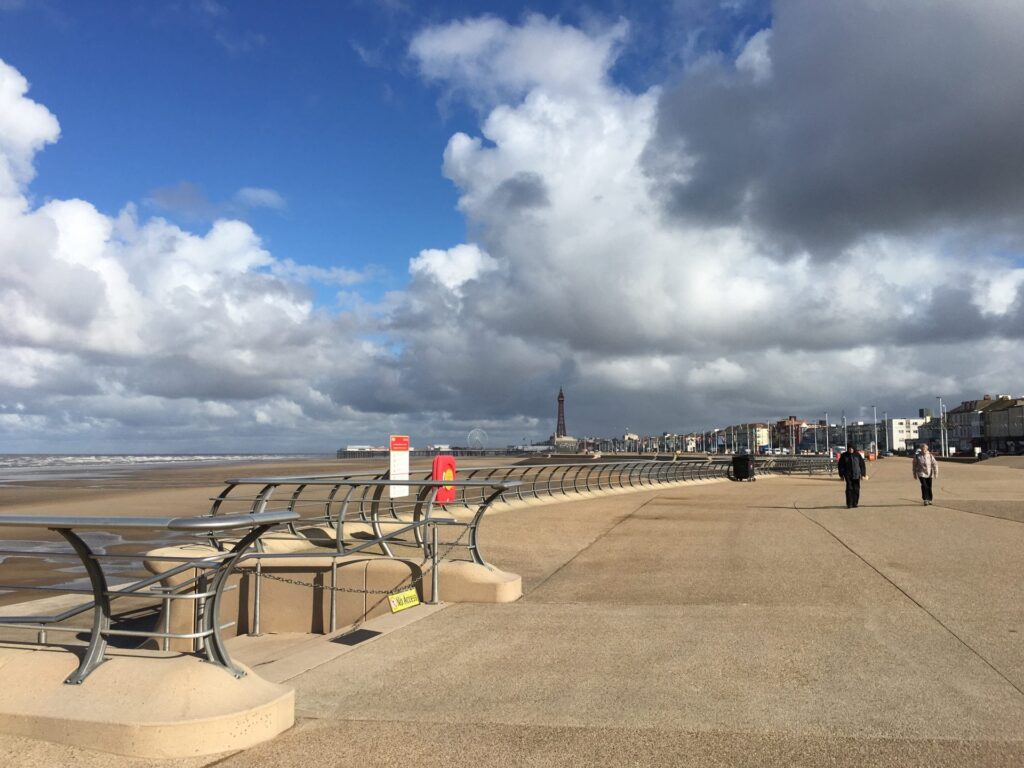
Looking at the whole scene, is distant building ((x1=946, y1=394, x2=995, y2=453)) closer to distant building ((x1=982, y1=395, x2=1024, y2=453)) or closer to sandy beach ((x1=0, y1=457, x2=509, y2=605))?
distant building ((x1=982, y1=395, x2=1024, y2=453))

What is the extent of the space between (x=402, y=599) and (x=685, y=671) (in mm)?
2843

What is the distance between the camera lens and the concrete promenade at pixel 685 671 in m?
4.16

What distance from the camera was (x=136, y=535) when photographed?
58.2 ft

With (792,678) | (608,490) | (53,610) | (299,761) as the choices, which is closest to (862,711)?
(792,678)

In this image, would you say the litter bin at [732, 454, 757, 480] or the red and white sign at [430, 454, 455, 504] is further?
the litter bin at [732, 454, 757, 480]

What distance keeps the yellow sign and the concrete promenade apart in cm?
21

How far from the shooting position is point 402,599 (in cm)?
739

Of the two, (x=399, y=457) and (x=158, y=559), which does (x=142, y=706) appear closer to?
(x=158, y=559)

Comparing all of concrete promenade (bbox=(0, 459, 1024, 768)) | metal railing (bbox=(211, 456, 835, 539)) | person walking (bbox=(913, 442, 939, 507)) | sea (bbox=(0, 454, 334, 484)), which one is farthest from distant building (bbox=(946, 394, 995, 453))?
concrete promenade (bbox=(0, 459, 1024, 768))

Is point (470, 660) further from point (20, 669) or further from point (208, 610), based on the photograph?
point (20, 669)

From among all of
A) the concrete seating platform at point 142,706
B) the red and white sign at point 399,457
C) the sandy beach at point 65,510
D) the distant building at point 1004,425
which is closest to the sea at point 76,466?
the sandy beach at point 65,510

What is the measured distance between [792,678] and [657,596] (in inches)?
115

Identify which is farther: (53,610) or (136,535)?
(136,535)

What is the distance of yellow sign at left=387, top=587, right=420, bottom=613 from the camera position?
7.28m
